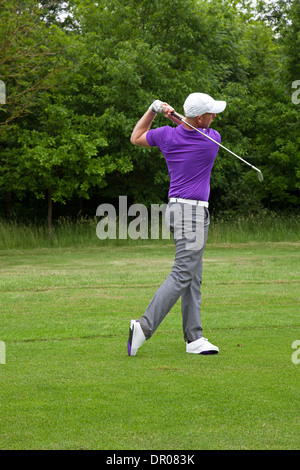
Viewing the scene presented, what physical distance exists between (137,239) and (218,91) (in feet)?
28.5

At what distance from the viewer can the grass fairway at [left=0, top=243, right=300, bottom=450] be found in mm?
3986

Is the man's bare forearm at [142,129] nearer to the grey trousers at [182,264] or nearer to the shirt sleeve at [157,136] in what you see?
the shirt sleeve at [157,136]

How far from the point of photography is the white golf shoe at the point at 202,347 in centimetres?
610

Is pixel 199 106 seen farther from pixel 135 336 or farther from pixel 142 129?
pixel 135 336

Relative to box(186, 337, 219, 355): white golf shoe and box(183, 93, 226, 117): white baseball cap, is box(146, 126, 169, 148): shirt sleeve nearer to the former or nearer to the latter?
box(183, 93, 226, 117): white baseball cap

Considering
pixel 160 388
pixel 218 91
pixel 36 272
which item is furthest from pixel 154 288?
pixel 218 91

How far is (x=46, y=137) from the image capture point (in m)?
21.8

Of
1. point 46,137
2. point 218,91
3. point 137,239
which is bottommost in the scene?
point 137,239

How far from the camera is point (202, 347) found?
6.12 m

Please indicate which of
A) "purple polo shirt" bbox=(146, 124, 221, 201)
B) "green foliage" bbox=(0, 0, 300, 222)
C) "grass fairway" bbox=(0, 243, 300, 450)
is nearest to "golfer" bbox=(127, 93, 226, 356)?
"purple polo shirt" bbox=(146, 124, 221, 201)

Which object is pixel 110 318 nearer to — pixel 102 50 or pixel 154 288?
pixel 154 288

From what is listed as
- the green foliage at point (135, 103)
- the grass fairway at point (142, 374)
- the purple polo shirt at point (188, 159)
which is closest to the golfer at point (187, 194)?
the purple polo shirt at point (188, 159)

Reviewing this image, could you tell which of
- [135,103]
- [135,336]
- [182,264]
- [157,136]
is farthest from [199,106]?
[135,103]

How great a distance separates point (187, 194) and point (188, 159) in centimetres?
31
